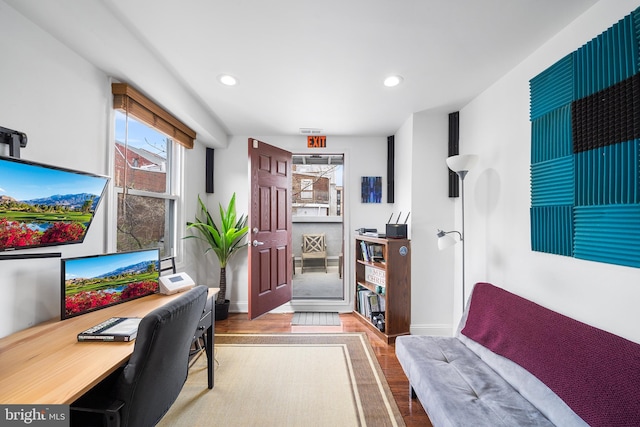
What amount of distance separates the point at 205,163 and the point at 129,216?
146 cm

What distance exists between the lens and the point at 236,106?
8.56ft

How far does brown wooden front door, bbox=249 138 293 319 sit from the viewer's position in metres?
2.82

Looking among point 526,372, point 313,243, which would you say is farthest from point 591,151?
point 313,243

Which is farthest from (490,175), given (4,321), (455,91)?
(4,321)

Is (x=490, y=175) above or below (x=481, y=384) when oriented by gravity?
above

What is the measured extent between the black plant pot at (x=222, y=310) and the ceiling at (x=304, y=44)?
7.14 ft

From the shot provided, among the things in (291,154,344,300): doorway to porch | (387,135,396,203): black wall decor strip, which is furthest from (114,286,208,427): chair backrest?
(291,154,344,300): doorway to porch

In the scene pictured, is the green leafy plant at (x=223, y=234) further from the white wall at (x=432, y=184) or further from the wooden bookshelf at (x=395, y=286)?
the wooden bookshelf at (x=395, y=286)

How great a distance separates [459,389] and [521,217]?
47.8 inches

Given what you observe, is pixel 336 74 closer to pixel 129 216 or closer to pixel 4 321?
pixel 129 216

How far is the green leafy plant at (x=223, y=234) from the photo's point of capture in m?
3.14

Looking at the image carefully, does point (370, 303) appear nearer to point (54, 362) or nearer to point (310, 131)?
point (310, 131)

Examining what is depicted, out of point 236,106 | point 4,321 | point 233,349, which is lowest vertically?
point 233,349

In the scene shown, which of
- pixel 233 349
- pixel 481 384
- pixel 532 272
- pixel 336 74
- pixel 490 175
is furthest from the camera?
pixel 233 349
